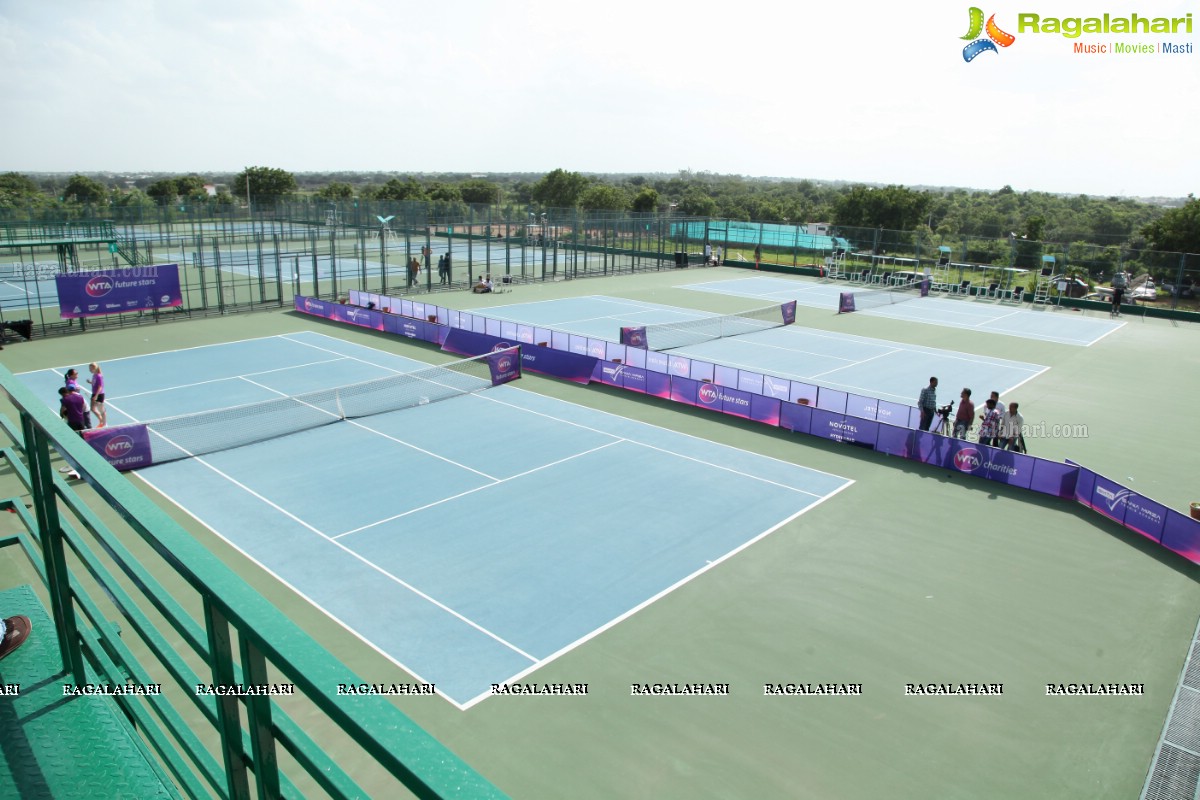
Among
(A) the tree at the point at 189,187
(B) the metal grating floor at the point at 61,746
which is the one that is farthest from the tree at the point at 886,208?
(A) the tree at the point at 189,187

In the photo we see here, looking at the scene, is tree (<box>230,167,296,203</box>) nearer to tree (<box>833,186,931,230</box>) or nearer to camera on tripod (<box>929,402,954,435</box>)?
tree (<box>833,186,931,230</box>)

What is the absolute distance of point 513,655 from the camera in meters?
12.7

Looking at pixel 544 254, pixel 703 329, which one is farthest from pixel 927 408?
pixel 544 254

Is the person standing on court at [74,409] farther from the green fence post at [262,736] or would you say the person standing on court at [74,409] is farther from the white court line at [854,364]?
the white court line at [854,364]

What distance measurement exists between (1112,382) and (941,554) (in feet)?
63.3

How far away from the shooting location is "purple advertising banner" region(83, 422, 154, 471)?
18.7 metres

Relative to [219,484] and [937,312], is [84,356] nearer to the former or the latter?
[219,484]

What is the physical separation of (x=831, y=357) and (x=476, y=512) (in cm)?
1991

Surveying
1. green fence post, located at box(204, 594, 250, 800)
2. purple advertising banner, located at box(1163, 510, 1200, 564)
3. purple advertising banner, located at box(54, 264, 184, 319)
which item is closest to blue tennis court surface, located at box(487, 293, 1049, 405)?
purple advertising banner, located at box(1163, 510, 1200, 564)

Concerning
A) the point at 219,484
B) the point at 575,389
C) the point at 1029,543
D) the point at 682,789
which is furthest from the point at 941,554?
the point at 219,484

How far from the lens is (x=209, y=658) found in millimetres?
2037

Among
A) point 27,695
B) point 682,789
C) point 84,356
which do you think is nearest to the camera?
point 27,695

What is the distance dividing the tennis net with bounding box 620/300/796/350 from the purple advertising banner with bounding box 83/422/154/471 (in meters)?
17.0

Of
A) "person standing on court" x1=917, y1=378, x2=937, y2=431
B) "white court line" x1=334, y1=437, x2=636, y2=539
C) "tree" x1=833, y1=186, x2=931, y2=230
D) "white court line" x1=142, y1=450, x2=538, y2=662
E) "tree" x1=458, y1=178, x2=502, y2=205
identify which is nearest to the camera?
"white court line" x1=142, y1=450, x2=538, y2=662
